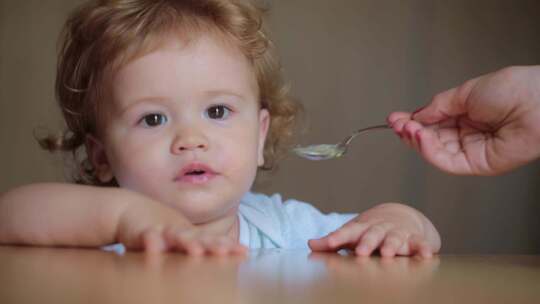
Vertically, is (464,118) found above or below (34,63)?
below

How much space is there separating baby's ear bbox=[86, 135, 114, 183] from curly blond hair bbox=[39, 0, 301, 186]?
0.06 ft

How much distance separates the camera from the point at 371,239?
89 centimetres

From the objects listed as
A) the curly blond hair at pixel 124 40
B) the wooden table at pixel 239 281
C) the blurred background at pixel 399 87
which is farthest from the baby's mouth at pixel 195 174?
the blurred background at pixel 399 87

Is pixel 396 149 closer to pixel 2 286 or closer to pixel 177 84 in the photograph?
pixel 177 84

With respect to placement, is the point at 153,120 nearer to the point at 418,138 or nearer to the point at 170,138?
the point at 170,138

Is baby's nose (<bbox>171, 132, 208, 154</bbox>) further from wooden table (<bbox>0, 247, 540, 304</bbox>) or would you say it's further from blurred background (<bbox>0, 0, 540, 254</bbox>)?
blurred background (<bbox>0, 0, 540, 254</bbox>)

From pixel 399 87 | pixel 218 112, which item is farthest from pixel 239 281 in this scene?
pixel 399 87

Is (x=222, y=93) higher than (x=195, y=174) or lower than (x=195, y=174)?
higher

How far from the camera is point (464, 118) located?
1.13m

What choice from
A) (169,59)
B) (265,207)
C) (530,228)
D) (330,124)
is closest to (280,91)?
(265,207)

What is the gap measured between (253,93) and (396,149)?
166cm

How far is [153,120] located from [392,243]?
476mm

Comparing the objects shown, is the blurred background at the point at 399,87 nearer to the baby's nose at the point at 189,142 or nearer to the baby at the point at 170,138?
the baby at the point at 170,138

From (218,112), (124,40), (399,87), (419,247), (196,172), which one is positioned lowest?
(419,247)
